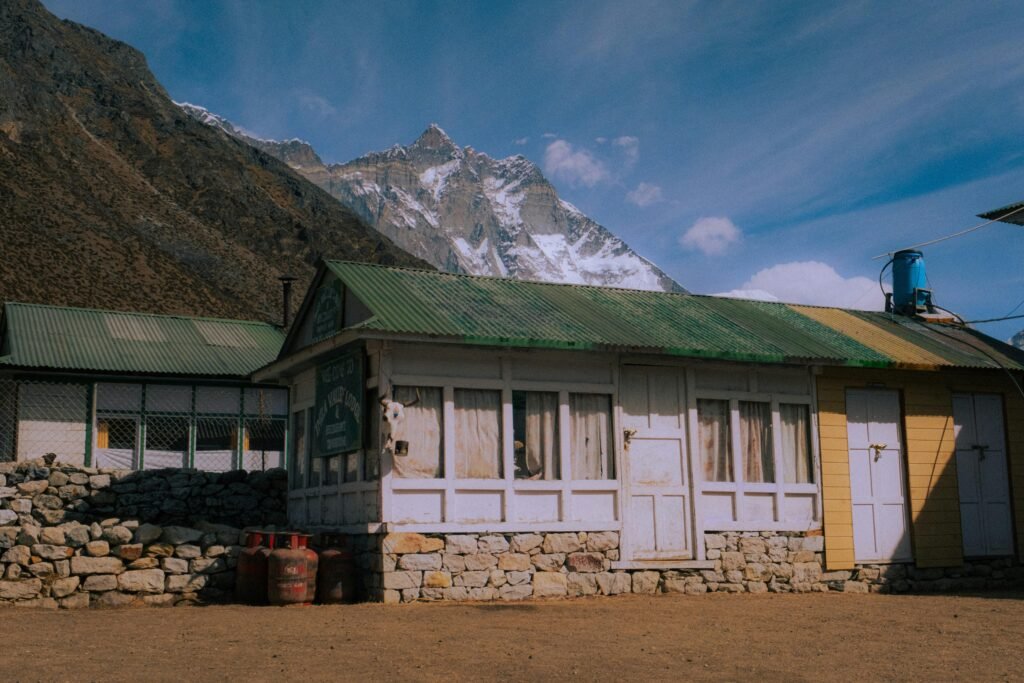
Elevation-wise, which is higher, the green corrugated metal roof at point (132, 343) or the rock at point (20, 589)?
the green corrugated metal roof at point (132, 343)

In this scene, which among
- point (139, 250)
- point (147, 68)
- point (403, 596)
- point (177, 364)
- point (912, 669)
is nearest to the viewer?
point (912, 669)

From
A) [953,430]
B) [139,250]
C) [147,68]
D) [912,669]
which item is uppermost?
[147,68]

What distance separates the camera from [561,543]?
47.8ft

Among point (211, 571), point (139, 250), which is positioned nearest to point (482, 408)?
point (211, 571)

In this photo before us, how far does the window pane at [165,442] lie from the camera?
2114 cm

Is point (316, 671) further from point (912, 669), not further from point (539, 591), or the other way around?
point (539, 591)

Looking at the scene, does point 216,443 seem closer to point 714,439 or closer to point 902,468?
point 714,439

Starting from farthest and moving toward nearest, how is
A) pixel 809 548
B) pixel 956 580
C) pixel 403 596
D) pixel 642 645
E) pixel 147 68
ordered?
1. pixel 147 68
2. pixel 956 580
3. pixel 809 548
4. pixel 403 596
5. pixel 642 645

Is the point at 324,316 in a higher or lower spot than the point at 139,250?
lower

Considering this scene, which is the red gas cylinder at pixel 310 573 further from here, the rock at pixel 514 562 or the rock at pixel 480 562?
the rock at pixel 514 562

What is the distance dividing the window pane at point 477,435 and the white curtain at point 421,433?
294mm

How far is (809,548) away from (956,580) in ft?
10.0

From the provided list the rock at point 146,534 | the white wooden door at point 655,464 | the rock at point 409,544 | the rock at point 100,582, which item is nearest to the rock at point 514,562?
the rock at point 409,544

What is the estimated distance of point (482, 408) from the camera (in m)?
14.5
